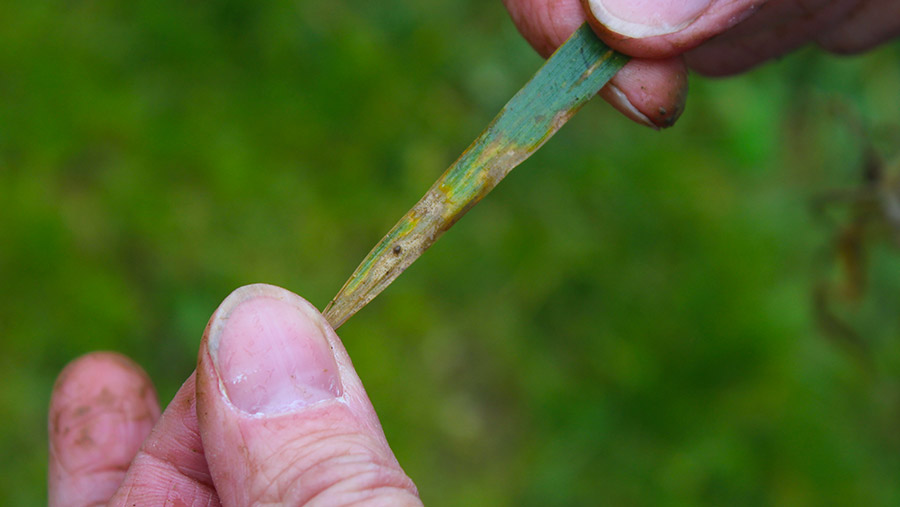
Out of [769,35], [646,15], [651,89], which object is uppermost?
[646,15]

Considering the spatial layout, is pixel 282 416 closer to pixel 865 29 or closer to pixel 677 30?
pixel 677 30

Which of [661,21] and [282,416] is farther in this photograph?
[661,21]

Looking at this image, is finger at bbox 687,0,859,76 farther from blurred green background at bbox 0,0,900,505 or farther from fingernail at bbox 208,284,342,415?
fingernail at bbox 208,284,342,415

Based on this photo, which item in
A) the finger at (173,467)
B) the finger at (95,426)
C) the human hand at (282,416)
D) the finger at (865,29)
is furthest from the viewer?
the finger at (865,29)

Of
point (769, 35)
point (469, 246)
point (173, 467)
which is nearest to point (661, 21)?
point (769, 35)

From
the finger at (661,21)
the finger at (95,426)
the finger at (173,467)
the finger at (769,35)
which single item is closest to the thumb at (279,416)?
the finger at (173,467)

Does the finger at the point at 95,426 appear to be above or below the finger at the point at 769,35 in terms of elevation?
above

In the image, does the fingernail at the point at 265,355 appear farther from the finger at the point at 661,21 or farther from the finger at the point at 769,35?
the finger at the point at 769,35

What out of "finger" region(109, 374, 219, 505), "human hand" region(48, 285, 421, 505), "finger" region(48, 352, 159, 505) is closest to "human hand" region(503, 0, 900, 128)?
"human hand" region(48, 285, 421, 505)
